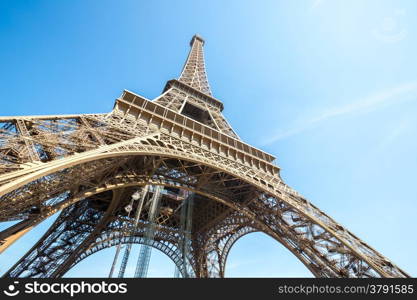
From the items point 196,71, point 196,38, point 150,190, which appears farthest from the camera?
point 196,38

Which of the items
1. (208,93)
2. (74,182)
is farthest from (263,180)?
(208,93)

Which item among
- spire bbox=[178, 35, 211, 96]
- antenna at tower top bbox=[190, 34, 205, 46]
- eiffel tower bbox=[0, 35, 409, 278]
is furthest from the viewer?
antenna at tower top bbox=[190, 34, 205, 46]

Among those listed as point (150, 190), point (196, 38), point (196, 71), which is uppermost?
point (196, 38)

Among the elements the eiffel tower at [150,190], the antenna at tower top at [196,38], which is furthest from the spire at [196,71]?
the eiffel tower at [150,190]

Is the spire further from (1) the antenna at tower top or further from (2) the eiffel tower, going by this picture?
(2) the eiffel tower

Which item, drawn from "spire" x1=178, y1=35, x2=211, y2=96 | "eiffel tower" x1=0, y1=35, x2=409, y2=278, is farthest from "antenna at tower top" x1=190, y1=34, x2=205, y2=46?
"eiffel tower" x1=0, y1=35, x2=409, y2=278

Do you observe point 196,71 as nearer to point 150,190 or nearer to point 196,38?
point 196,38

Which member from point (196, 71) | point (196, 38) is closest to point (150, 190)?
point (196, 71)
